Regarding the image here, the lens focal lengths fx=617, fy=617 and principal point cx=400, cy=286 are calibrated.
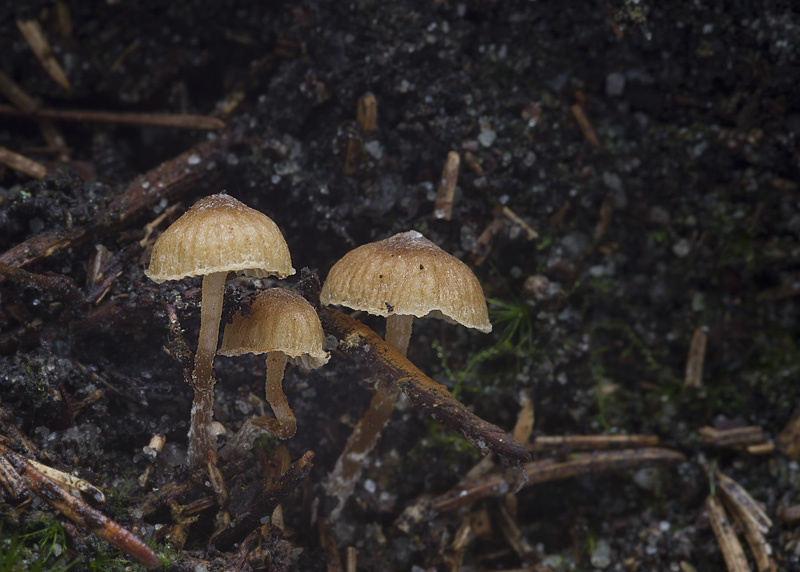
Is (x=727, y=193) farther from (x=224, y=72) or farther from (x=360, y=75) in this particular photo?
(x=224, y=72)

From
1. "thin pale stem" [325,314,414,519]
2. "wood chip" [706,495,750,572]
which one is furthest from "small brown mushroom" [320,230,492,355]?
"wood chip" [706,495,750,572]

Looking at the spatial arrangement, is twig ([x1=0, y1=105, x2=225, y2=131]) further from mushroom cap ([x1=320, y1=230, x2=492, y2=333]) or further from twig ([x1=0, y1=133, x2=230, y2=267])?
mushroom cap ([x1=320, y1=230, x2=492, y2=333])

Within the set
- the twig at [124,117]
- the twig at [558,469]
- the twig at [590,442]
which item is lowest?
the twig at [558,469]

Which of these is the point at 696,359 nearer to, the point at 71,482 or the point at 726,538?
the point at 726,538

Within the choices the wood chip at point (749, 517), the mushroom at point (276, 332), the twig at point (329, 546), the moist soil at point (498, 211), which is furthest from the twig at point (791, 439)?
the mushroom at point (276, 332)

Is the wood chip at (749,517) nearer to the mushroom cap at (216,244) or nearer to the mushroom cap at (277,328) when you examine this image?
the mushroom cap at (277,328)

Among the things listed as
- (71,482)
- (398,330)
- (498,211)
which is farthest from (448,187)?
(71,482)
